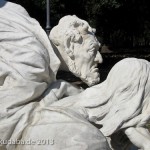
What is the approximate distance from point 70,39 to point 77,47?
78mm

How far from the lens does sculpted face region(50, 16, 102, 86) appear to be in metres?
3.24

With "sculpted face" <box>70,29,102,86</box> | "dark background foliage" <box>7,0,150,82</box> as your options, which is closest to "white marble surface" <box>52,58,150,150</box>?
"sculpted face" <box>70,29,102,86</box>

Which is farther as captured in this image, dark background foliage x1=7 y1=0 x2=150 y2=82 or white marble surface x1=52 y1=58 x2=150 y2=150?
dark background foliage x1=7 y1=0 x2=150 y2=82

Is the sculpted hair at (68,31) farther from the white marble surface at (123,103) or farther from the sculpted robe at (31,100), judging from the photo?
the white marble surface at (123,103)

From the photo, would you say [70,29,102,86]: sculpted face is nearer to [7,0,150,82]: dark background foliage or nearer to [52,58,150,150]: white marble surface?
[52,58,150,150]: white marble surface

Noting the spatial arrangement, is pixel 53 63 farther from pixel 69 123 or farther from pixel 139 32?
pixel 139 32

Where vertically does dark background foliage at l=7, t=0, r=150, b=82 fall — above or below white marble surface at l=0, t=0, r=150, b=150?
below

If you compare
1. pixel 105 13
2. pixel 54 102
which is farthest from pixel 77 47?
pixel 105 13

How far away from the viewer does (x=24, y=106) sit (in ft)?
9.85

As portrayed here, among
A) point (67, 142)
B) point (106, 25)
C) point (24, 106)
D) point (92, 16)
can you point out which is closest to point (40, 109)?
point (24, 106)

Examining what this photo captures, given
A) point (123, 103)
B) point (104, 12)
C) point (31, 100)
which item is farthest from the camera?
point (104, 12)

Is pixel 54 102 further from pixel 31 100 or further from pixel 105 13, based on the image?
pixel 105 13

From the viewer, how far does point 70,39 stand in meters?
3.23

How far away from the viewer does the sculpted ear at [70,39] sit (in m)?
3.22
